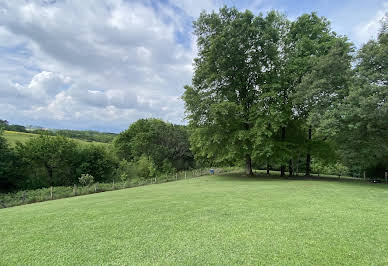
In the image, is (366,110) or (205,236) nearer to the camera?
(205,236)

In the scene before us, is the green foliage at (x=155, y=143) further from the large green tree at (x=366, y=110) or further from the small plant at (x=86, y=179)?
the large green tree at (x=366, y=110)

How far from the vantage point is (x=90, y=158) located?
30.7 meters

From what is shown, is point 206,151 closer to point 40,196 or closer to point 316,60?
point 316,60

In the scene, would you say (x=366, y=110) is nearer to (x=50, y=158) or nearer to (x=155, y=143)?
(x=155, y=143)

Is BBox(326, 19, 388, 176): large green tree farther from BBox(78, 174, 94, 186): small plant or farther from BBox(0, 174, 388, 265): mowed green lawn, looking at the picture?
BBox(78, 174, 94, 186): small plant

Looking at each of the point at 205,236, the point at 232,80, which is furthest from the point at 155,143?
the point at 205,236

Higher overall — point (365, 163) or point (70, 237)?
point (365, 163)

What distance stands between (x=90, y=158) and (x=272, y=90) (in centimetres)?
2725

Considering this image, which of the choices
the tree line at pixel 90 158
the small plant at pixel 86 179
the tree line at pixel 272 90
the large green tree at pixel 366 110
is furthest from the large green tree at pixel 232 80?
the tree line at pixel 90 158

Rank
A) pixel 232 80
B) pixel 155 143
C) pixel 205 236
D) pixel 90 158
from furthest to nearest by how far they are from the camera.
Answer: pixel 155 143, pixel 90 158, pixel 232 80, pixel 205 236

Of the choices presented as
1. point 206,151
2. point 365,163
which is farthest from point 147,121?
point 365,163

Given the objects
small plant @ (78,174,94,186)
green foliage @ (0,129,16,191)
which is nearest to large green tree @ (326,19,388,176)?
small plant @ (78,174,94,186)

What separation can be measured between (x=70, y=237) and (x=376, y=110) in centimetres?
1587

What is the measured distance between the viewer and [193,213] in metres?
6.46
